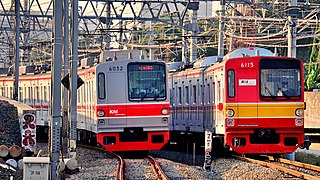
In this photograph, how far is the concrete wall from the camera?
3366 centimetres

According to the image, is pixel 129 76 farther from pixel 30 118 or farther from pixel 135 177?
pixel 135 177

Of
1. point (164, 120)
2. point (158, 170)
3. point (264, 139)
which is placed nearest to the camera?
point (158, 170)

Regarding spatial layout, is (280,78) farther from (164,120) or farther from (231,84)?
(164,120)

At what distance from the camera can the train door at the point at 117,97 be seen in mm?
20234

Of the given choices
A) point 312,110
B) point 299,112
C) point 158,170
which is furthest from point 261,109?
point 312,110

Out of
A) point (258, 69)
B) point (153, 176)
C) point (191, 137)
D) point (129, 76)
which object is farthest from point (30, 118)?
point (191, 137)

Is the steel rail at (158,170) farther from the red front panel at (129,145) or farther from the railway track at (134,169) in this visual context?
the red front panel at (129,145)

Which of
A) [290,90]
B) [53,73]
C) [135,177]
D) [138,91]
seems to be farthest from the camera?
[138,91]

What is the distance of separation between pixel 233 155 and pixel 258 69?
4.28 meters

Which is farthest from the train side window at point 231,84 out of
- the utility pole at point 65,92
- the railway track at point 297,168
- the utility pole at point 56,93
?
the utility pole at point 56,93

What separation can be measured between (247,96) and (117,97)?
3.65m

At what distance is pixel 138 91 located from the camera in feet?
67.1

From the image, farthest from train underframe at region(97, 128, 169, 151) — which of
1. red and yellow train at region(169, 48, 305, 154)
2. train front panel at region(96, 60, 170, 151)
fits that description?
red and yellow train at region(169, 48, 305, 154)

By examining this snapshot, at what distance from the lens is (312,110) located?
1350 inches
